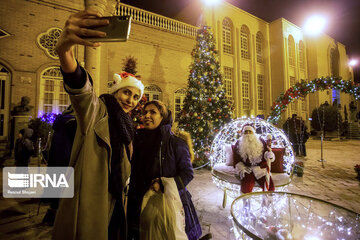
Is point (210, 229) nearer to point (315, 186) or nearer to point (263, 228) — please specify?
point (263, 228)

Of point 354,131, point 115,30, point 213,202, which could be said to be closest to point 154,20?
point 213,202

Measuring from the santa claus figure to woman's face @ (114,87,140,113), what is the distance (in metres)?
2.72

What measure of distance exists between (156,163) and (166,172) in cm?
14

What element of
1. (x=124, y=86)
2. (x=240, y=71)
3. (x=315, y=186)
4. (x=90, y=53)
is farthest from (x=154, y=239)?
(x=240, y=71)

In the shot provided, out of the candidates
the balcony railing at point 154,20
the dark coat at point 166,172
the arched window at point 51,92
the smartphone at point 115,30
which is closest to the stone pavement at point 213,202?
the dark coat at point 166,172

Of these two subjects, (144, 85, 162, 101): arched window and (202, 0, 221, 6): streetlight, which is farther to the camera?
(202, 0, 221, 6): streetlight

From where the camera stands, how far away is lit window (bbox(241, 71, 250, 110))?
1645cm

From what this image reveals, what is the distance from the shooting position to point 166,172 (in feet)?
5.53

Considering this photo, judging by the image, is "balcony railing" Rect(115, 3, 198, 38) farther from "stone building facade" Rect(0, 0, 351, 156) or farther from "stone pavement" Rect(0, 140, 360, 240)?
"stone pavement" Rect(0, 140, 360, 240)

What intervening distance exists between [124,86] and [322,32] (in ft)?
90.4

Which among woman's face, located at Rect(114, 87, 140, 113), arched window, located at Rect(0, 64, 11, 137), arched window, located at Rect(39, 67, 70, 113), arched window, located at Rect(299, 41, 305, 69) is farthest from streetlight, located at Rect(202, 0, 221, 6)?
woman's face, located at Rect(114, 87, 140, 113)

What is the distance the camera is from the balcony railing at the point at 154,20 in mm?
10487

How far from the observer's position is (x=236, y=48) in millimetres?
15586

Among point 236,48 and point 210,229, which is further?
point 236,48
